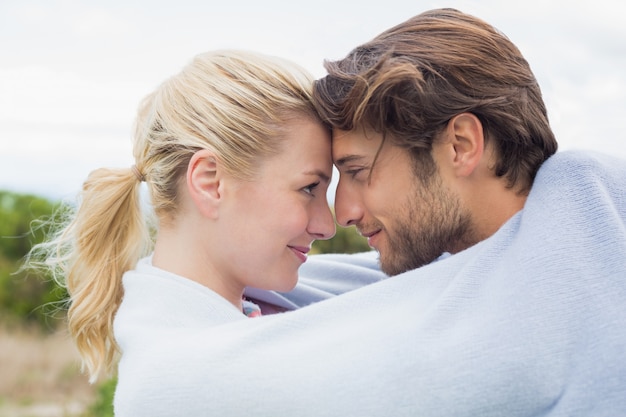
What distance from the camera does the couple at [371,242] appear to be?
1787 millimetres

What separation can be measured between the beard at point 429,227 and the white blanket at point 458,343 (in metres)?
0.39

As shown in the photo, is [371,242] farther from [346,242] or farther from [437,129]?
[346,242]

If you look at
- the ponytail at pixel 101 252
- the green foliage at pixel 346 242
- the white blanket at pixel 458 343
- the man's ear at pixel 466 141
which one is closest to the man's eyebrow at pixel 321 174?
the man's ear at pixel 466 141

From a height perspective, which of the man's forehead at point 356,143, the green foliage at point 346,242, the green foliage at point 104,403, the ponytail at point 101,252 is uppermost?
the man's forehead at point 356,143

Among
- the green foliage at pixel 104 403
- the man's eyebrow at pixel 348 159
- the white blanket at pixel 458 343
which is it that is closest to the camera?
the white blanket at pixel 458 343

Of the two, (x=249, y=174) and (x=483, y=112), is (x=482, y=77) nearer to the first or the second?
(x=483, y=112)

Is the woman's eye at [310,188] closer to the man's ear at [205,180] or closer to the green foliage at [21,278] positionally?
the man's ear at [205,180]

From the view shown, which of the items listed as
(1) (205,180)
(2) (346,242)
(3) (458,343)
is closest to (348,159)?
(1) (205,180)

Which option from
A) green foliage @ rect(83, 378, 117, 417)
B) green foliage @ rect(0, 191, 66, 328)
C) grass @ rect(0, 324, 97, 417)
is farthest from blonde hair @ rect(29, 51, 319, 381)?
green foliage @ rect(0, 191, 66, 328)

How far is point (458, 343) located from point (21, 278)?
24.4 ft

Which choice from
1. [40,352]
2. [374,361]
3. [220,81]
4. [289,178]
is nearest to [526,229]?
[374,361]

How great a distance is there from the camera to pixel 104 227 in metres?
2.79

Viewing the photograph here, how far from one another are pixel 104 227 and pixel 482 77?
4.66ft

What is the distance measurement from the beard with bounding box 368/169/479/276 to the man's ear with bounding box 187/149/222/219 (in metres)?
0.57
